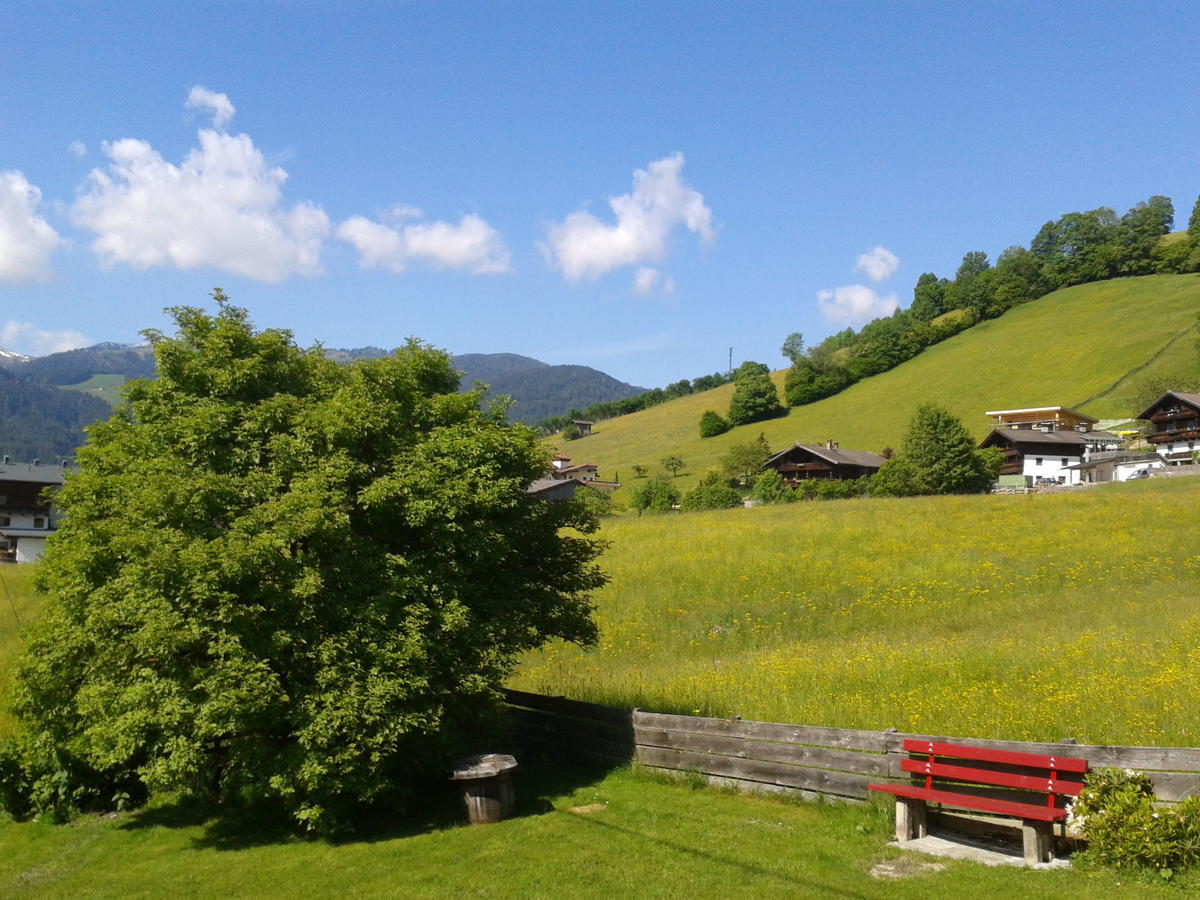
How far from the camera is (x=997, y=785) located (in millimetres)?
9836

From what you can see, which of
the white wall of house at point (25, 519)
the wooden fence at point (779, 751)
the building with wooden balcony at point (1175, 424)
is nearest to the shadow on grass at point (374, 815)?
the wooden fence at point (779, 751)

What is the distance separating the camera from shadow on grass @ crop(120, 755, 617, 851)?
1369cm

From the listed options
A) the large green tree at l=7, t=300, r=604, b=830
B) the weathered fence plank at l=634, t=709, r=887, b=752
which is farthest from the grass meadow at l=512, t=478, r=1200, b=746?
the large green tree at l=7, t=300, r=604, b=830

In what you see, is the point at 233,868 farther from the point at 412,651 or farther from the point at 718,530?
the point at 718,530

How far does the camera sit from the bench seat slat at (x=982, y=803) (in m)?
9.15

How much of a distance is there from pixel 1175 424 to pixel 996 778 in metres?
96.6

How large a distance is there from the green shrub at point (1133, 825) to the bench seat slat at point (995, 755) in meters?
0.29

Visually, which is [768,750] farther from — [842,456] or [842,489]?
[842,456]

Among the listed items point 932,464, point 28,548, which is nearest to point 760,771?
point 932,464

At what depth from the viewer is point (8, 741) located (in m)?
16.5

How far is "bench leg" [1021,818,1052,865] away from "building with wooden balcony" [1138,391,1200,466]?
3486 inches

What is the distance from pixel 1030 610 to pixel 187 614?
27355mm

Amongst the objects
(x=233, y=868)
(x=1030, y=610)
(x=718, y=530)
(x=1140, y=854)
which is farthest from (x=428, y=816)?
(x=718, y=530)

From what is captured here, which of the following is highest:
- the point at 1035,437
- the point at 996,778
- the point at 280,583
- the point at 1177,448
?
the point at 1035,437
